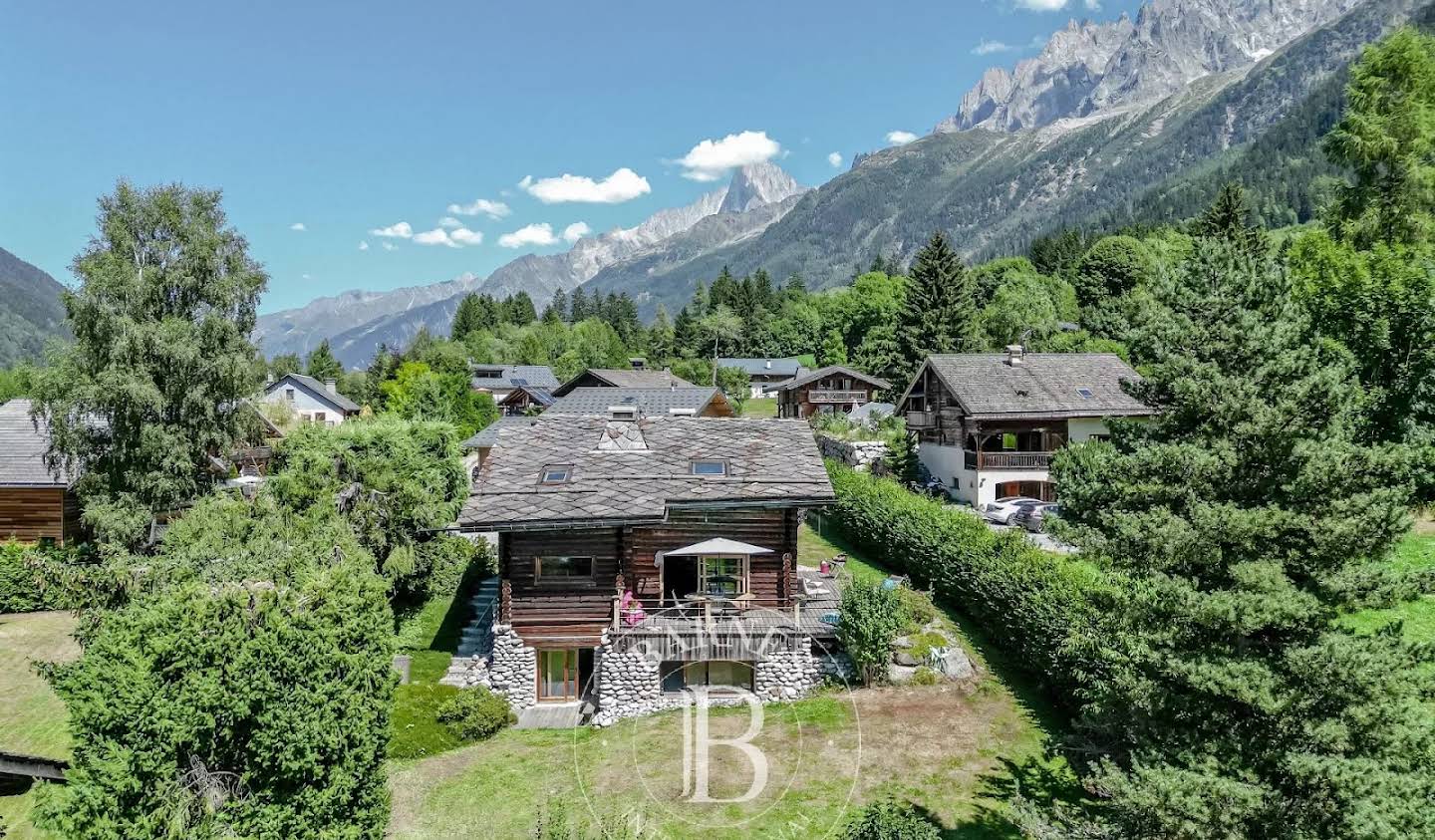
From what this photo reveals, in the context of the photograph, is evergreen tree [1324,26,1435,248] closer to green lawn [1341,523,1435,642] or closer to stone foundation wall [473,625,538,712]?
green lawn [1341,523,1435,642]

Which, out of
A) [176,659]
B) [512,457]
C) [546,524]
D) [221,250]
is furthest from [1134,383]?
[221,250]

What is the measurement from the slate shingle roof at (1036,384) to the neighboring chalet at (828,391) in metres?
42.6

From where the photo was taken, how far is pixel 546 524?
21922 millimetres

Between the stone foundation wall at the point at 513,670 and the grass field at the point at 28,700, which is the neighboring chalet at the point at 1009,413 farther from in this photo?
the grass field at the point at 28,700

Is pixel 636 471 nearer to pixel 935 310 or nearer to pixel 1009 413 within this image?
pixel 1009 413

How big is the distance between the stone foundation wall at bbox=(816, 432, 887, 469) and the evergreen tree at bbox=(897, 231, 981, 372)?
22011 millimetres

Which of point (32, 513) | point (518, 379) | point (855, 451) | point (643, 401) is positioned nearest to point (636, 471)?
point (32, 513)

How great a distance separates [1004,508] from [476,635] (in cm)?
2458

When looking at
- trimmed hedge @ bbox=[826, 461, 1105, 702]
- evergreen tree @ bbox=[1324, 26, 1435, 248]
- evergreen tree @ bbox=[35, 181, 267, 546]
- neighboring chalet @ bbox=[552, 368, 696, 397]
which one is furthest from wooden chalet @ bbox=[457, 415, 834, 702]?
neighboring chalet @ bbox=[552, 368, 696, 397]

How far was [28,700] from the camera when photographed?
21016 mm

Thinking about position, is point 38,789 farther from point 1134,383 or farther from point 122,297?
point 122,297

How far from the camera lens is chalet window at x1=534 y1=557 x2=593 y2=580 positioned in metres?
22.9

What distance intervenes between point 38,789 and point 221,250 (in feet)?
73.3

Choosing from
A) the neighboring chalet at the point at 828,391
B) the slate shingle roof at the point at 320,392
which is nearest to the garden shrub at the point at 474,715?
the neighboring chalet at the point at 828,391
